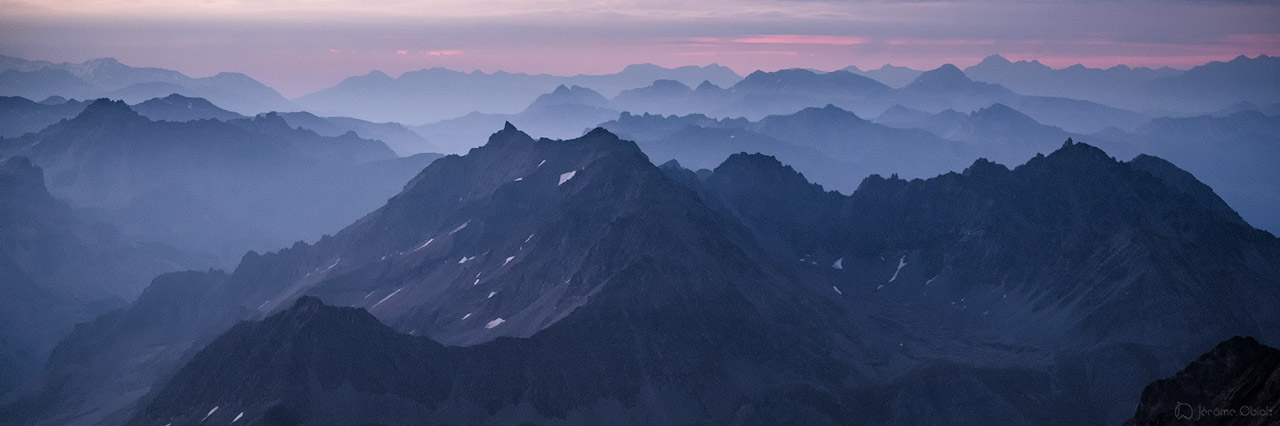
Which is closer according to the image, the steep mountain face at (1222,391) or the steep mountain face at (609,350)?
the steep mountain face at (1222,391)

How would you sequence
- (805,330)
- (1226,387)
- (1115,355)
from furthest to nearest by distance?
(805,330)
(1115,355)
(1226,387)

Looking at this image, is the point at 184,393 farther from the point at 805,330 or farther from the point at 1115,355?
the point at 1115,355

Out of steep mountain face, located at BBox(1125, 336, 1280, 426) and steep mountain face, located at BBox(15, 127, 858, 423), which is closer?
steep mountain face, located at BBox(1125, 336, 1280, 426)

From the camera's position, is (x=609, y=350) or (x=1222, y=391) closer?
(x=1222, y=391)

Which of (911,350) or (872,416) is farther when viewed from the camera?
(911,350)

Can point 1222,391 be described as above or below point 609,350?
above

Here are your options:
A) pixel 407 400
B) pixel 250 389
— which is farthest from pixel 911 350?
pixel 250 389

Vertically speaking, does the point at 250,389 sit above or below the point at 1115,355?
above

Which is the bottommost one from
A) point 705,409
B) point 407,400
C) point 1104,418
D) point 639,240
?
point 1104,418
